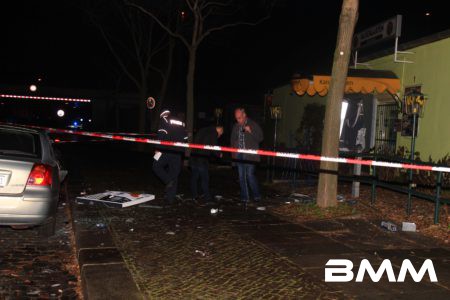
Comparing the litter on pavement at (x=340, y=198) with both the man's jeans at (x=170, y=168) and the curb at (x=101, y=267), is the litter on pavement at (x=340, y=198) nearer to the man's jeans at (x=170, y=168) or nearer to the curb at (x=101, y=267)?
the man's jeans at (x=170, y=168)

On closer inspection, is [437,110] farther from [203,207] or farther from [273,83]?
[273,83]

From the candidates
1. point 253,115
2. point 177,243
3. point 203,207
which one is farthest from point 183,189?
point 253,115

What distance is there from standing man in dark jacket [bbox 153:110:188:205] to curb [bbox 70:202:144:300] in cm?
227

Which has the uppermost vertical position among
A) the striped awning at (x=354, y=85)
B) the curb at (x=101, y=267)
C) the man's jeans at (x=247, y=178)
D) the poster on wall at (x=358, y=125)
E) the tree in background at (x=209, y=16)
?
the tree in background at (x=209, y=16)

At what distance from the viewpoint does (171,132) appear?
9.18 meters

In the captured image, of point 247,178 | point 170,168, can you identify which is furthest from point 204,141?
point 247,178

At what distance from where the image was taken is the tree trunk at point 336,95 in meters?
8.42

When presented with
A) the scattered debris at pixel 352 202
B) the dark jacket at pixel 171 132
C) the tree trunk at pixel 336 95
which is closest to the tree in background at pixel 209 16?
the dark jacket at pixel 171 132

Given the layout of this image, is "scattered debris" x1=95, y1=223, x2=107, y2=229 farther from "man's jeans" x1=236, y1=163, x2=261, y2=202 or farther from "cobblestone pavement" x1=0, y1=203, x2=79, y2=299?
"man's jeans" x1=236, y1=163, x2=261, y2=202

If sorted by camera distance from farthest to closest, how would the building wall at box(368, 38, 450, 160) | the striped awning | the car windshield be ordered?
the striped awning → the building wall at box(368, 38, 450, 160) → the car windshield

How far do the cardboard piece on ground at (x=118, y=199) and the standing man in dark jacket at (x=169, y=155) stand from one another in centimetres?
48

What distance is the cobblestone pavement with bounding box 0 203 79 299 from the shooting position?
4.99m

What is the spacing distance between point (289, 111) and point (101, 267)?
17230mm

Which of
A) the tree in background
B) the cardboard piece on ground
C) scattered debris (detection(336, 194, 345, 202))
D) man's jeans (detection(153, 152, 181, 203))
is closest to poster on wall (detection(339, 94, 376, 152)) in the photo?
scattered debris (detection(336, 194, 345, 202))
